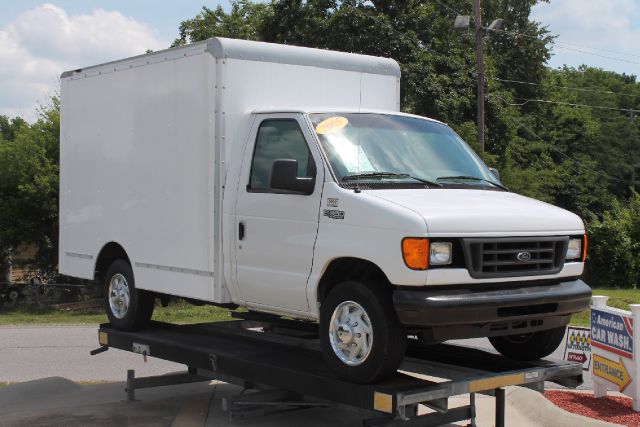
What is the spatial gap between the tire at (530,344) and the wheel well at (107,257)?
3.67 m

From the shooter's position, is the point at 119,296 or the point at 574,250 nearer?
the point at 574,250

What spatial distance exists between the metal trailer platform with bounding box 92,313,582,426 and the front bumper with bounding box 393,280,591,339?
0.41 metres

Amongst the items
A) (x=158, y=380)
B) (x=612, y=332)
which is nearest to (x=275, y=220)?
(x=158, y=380)

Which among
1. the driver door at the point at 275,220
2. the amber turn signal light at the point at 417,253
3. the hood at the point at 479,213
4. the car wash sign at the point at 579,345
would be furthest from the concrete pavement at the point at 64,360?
the amber turn signal light at the point at 417,253

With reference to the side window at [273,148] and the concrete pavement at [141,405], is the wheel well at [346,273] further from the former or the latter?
the concrete pavement at [141,405]

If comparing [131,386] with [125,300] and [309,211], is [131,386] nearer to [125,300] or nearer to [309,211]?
[125,300]

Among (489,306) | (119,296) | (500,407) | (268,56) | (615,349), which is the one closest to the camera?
(489,306)

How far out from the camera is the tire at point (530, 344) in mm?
6766

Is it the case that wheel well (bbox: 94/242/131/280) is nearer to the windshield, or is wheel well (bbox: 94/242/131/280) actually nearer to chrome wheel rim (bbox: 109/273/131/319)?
chrome wheel rim (bbox: 109/273/131/319)

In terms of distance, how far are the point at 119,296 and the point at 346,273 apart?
322 centimetres

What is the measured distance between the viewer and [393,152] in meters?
6.66

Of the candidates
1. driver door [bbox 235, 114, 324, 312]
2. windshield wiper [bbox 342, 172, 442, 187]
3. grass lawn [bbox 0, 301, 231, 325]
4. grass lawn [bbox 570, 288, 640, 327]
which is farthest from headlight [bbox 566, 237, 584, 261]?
grass lawn [bbox 0, 301, 231, 325]

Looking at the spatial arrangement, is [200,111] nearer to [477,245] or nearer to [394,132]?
[394,132]

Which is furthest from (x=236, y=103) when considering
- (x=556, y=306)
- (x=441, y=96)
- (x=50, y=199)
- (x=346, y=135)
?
(x=441, y=96)
